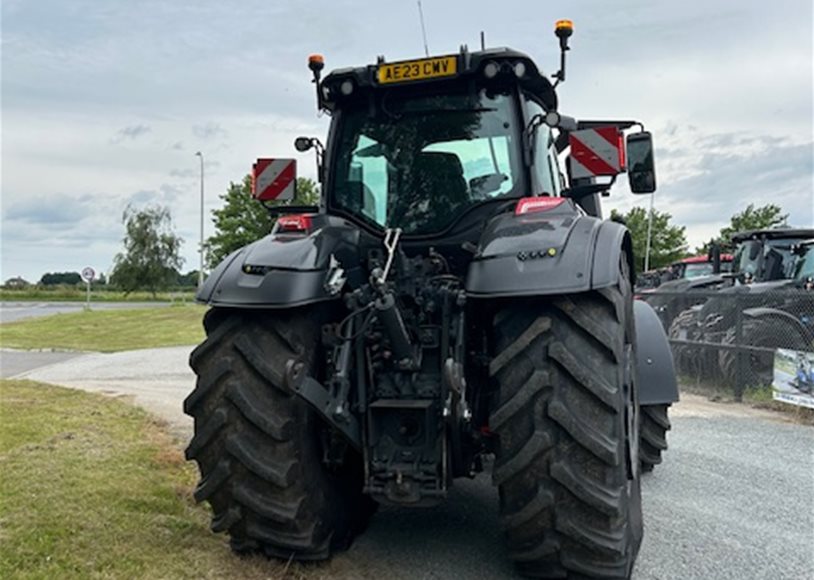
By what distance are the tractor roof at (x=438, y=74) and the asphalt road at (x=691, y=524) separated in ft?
8.56

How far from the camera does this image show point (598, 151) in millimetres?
4129

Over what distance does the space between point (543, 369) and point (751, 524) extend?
2.42 metres

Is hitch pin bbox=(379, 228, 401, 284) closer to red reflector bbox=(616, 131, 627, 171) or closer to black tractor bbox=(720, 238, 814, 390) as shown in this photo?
red reflector bbox=(616, 131, 627, 171)

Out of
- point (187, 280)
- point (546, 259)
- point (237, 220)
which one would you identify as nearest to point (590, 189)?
point (546, 259)

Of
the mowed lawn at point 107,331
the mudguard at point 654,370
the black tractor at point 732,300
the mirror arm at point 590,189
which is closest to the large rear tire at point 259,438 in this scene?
the mirror arm at point 590,189

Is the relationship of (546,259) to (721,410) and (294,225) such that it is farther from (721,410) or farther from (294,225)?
(721,410)

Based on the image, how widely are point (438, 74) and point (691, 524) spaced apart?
318 centimetres

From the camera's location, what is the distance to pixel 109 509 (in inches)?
158

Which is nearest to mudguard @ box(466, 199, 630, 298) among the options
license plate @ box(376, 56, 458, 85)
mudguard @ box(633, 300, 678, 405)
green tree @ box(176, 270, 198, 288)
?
license plate @ box(376, 56, 458, 85)

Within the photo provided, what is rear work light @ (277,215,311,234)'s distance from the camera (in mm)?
3789

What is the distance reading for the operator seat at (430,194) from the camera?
13.2ft

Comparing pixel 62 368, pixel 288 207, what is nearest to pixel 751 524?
pixel 288 207

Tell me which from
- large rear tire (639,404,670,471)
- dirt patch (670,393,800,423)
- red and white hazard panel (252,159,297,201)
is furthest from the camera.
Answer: dirt patch (670,393,800,423)

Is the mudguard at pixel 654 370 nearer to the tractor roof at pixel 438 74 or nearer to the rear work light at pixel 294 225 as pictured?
the tractor roof at pixel 438 74
